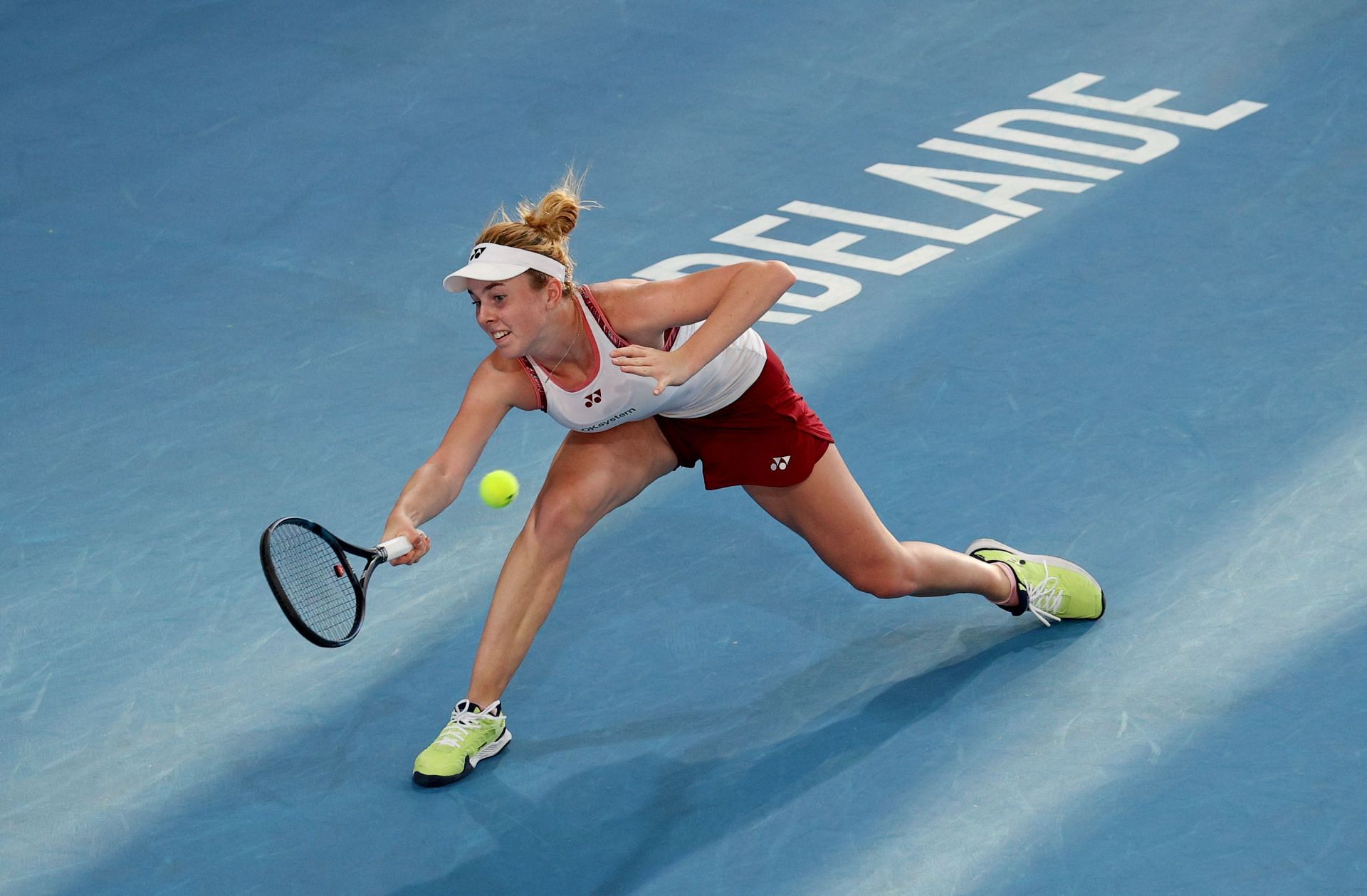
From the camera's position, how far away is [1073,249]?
6539mm

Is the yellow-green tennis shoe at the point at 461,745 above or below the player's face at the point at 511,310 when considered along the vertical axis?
below

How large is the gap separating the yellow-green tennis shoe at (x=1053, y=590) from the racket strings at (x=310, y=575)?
5.95ft

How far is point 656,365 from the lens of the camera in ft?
12.4

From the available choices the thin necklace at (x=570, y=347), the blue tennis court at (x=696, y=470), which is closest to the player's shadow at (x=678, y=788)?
the blue tennis court at (x=696, y=470)

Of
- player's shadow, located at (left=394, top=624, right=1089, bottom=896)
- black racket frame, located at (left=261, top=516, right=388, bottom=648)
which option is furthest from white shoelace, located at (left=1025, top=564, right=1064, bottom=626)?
black racket frame, located at (left=261, top=516, right=388, bottom=648)

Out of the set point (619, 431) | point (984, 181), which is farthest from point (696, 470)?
point (984, 181)

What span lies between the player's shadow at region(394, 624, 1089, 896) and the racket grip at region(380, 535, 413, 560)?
0.76m

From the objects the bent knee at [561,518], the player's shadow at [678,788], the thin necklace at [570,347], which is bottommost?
the player's shadow at [678,788]

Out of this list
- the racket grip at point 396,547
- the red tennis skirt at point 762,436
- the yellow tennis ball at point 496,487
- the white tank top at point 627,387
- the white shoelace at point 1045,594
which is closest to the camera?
the racket grip at point 396,547

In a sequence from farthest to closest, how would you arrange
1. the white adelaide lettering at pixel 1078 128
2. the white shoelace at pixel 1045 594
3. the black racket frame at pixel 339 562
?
the white adelaide lettering at pixel 1078 128, the white shoelace at pixel 1045 594, the black racket frame at pixel 339 562

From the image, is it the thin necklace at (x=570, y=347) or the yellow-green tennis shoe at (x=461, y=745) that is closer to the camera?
the thin necklace at (x=570, y=347)

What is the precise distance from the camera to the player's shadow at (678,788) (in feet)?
12.8

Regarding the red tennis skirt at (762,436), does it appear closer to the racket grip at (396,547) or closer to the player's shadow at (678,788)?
the player's shadow at (678,788)

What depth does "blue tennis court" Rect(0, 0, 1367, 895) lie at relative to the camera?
3996mm
